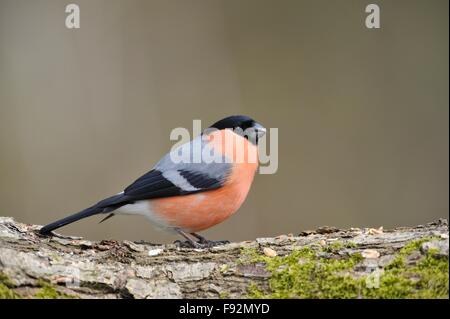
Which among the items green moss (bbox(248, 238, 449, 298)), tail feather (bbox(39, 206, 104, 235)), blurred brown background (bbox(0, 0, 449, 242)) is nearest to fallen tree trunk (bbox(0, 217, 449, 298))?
green moss (bbox(248, 238, 449, 298))

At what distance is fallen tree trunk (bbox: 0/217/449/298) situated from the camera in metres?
2.49

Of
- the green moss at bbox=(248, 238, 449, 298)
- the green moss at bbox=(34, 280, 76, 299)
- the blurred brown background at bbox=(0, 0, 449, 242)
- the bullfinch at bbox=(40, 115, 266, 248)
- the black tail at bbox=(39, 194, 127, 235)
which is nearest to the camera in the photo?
the green moss at bbox=(248, 238, 449, 298)

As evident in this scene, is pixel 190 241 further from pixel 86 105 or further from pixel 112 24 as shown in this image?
pixel 112 24

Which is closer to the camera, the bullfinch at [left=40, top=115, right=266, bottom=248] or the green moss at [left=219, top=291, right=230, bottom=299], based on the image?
the green moss at [left=219, top=291, right=230, bottom=299]

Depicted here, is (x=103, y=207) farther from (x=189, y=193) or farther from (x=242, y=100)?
(x=242, y=100)

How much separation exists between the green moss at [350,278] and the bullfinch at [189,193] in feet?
2.74

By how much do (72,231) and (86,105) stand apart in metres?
1.46

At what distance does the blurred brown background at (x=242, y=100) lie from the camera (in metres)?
6.12

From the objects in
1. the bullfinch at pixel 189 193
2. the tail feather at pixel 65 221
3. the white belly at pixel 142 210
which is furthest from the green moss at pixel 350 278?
the tail feather at pixel 65 221

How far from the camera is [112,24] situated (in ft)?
21.7

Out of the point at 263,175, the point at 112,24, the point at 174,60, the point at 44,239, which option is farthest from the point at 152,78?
the point at 44,239

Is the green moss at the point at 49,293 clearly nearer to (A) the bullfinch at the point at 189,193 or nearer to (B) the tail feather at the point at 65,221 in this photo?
(B) the tail feather at the point at 65,221

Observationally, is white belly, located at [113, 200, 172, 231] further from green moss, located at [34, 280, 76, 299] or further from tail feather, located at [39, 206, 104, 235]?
green moss, located at [34, 280, 76, 299]

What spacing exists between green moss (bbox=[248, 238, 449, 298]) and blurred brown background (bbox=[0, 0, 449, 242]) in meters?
3.23
